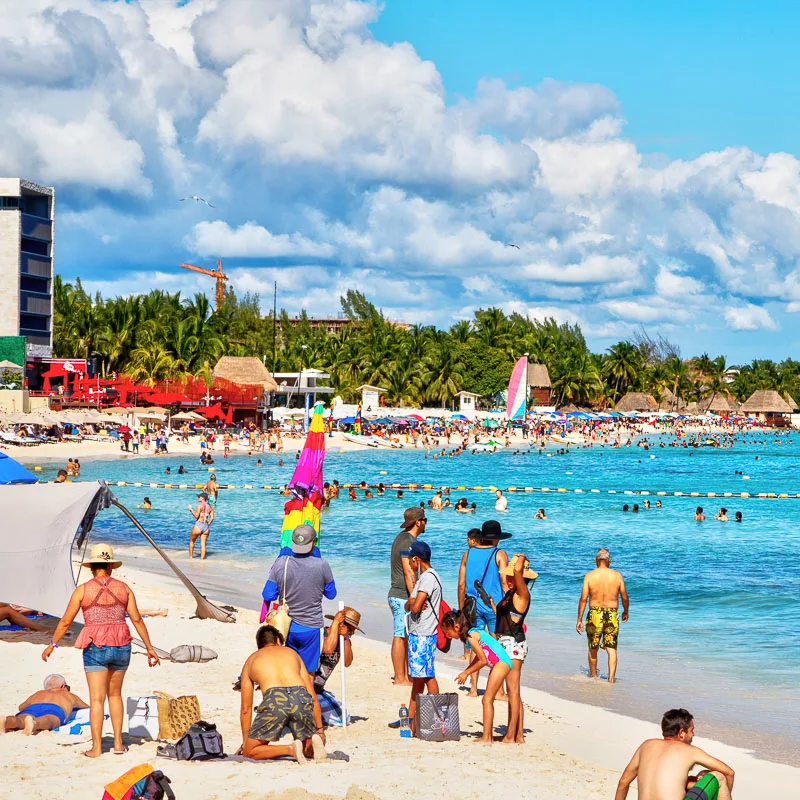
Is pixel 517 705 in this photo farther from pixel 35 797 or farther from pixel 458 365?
pixel 458 365

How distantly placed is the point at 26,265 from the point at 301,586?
78187 millimetres

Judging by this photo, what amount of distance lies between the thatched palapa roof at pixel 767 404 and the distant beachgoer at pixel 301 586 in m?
131

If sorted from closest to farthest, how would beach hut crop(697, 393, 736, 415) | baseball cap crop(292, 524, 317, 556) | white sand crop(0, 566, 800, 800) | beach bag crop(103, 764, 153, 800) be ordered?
beach bag crop(103, 764, 153, 800), white sand crop(0, 566, 800, 800), baseball cap crop(292, 524, 317, 556), beach hut crop(697, 393, 736, 415)

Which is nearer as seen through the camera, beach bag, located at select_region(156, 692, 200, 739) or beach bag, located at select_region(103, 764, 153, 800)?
beach bag, located at select_region(103, 764, 153, 800)

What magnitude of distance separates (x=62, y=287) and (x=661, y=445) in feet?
172

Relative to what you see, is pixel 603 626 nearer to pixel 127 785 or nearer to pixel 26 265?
pixel 127 785

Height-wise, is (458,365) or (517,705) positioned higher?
(458,365)

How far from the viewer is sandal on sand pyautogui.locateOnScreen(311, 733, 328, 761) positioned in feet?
22.8

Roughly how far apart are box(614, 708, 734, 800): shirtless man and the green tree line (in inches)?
2760

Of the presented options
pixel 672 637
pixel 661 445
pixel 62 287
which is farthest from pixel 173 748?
pixel 62 287

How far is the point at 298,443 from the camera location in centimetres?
6688

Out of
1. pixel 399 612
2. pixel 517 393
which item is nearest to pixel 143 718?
pixel 399 612

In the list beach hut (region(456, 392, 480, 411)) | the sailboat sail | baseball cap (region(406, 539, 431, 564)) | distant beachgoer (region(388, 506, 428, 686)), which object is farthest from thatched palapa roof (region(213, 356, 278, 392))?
baseball cap (region(406, 539, 431, 564))

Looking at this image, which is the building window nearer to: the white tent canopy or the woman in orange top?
the white tent canopy
